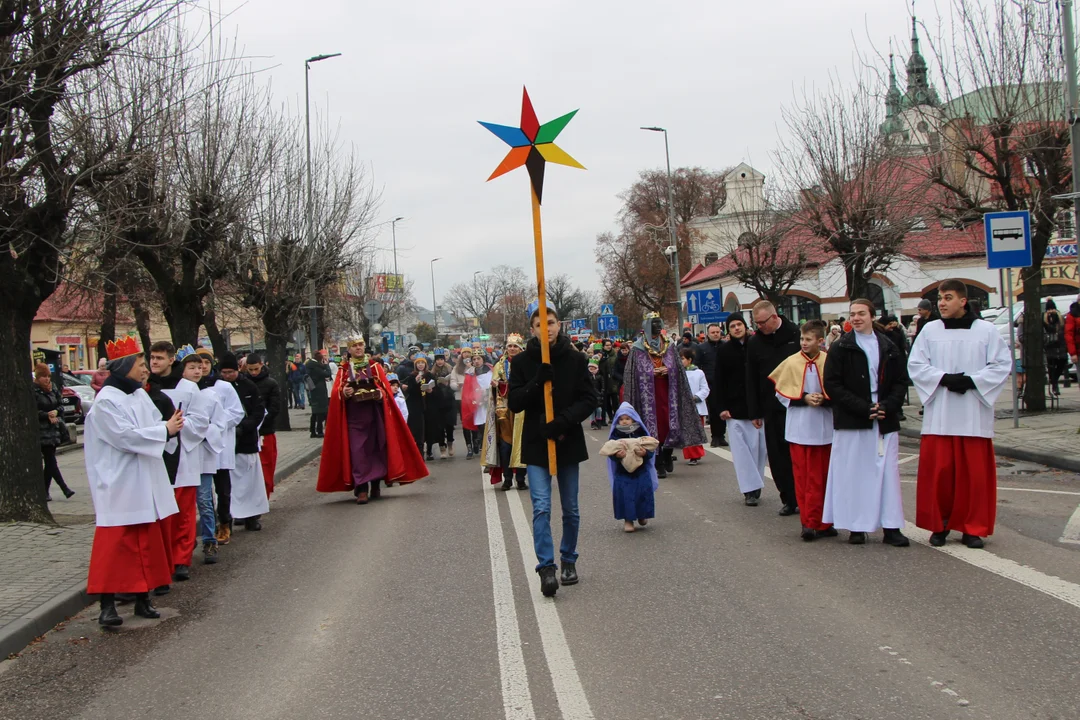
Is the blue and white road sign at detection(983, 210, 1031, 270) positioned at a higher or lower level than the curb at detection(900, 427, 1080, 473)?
higher

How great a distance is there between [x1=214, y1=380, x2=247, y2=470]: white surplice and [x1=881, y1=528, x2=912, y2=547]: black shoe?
18.9ft

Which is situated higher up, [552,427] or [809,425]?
[552,427]

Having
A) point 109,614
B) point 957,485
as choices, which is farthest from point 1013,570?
point 109,614

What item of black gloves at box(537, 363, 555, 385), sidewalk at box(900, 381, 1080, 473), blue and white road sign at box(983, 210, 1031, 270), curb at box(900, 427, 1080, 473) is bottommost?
curb at box(900, 427, 1080, 473)

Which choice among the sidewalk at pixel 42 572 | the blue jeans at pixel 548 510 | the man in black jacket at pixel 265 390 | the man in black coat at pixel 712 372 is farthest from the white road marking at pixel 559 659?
the man in black coat at pixel 712 372

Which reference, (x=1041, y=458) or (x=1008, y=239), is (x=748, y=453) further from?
(x=1008, y=239)

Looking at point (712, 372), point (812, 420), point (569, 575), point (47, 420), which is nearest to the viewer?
point (569, 575)

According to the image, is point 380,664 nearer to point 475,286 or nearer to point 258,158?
point 258,158

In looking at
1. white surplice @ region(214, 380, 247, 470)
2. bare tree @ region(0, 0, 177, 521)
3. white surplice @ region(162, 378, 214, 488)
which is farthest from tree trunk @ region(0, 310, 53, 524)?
white surplice @ region(162, 378, 214, 488)

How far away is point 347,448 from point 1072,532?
821 centimetres

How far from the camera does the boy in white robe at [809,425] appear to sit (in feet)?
28.1

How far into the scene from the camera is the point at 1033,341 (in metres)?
17.1

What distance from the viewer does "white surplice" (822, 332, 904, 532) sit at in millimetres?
8062

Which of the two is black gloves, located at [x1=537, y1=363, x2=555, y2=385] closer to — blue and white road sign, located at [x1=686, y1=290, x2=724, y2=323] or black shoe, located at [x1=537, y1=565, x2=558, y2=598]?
black shoe, located at [x1=537, y1=565, x2=558, y2=598]
